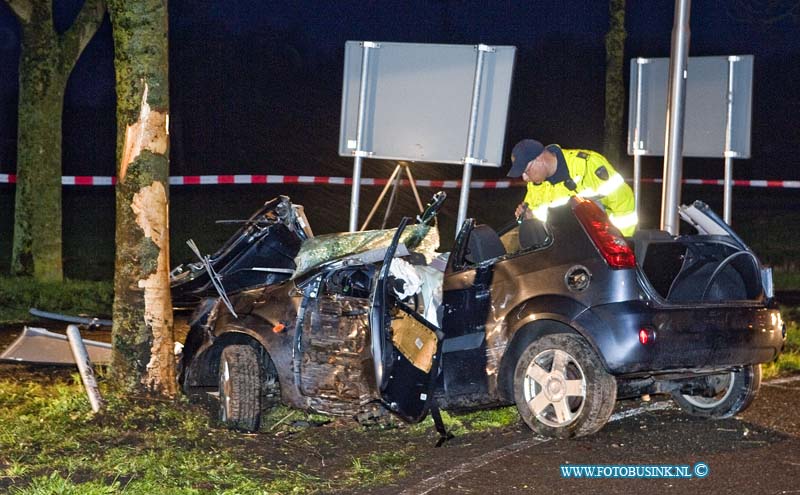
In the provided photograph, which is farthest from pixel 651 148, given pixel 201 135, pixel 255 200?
pixel 201 135

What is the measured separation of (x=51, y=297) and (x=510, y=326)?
6880 millimetres

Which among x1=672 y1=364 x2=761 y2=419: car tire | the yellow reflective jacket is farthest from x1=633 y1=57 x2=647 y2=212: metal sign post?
x1=672 y1=364 x2=761 y2=419: car tire

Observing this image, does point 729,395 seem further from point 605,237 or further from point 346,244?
point 346,244

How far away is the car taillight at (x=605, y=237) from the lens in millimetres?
6578

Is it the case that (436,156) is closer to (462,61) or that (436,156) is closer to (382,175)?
(462,61)

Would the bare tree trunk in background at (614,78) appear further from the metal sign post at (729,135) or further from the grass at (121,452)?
the grass at (121,452)

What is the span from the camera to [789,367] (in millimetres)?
9734

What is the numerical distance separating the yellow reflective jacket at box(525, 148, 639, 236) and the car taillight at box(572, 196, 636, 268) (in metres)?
1.02

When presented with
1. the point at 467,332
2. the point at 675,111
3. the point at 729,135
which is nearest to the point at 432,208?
the point at 467,332

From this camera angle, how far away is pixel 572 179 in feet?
26.2

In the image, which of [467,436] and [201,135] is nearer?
[467,436]

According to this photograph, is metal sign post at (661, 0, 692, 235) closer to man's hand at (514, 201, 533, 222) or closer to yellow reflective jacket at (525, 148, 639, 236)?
yellow reflective jacket at (525, 148, 639, 236)

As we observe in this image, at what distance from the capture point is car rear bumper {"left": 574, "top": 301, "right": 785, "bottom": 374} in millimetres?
6504

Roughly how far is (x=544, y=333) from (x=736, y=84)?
5614mm
